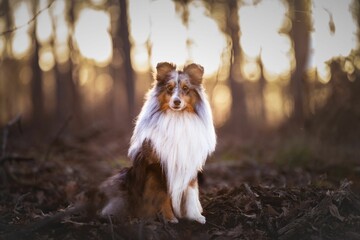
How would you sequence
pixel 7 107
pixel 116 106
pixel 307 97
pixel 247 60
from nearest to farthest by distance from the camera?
pixel 307 97, pixel 247 60, pixel 7 107, pixel 116 106

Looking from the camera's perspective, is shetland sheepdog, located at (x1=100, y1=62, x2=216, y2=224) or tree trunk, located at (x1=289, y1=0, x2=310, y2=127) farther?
tree trunk, located at (x1=289, y1=0, x2=310, y2=127)

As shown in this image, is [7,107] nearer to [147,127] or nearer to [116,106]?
[116,106]

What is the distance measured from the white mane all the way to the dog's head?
0.10 m

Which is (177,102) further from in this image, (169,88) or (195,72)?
(195,72)

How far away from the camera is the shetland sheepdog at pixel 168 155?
5340 millimetres

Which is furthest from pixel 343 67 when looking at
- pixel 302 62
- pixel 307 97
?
pixel 302 62

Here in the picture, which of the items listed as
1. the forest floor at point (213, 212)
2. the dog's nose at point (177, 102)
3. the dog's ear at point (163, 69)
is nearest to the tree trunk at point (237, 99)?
the forest floor at point (213, 212)

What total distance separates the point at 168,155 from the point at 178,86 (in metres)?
0.93

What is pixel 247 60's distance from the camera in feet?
84.1

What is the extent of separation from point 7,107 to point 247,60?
58.9 feet

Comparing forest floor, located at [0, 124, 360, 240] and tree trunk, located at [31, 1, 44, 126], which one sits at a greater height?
tree trunk, located at [31, 1, 44, 126]

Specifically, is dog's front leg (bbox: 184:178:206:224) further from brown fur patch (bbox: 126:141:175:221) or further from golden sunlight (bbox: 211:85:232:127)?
golden sunlight (bbox: 211:85:232:127)

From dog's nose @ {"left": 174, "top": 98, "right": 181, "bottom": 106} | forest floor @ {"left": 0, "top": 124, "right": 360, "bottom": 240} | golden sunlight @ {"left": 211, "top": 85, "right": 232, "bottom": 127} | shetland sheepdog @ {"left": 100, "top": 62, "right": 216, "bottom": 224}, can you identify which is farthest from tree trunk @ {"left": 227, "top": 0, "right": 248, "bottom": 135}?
dog's nose @ {"left": 174, "top": 98, "right": 181, "bottom": 106}

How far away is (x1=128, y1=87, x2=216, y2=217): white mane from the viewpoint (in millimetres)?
5344
